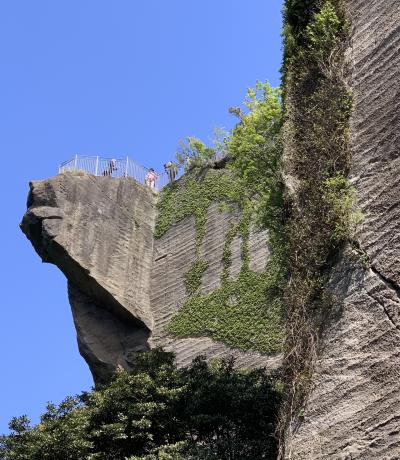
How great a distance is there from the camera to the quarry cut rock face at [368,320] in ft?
22.9

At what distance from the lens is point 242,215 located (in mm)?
19062

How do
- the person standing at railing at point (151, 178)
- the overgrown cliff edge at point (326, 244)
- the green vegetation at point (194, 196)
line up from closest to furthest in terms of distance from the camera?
the overgrown cliff edge at point (326, 244), the green vegetation at point (194, 196), the person standing at railing at point (151, 178)

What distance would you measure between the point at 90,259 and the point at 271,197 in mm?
8830

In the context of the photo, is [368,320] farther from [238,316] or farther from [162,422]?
[238,316]

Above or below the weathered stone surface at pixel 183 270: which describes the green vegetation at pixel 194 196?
above

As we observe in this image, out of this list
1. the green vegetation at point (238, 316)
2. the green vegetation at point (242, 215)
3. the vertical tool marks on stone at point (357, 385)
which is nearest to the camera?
the vertical tool marks on stone at point (357, 385)

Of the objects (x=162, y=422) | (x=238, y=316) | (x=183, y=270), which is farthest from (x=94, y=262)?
(x=162, y=422)

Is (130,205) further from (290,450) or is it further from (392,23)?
(290,450)

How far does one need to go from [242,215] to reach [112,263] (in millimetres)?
3290

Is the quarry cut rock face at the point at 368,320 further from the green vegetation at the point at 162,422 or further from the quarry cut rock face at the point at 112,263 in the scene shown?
the quarry cut rock face at the point at 112,263

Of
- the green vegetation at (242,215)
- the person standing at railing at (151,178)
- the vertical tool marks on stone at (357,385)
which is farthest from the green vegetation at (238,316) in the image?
the vertical tool marks on stone at (357,385)

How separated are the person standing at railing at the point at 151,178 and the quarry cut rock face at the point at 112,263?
6.20 feet

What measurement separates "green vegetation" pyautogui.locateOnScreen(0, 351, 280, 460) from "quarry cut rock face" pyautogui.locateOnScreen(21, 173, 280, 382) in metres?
5.61

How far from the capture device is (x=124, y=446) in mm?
11789
